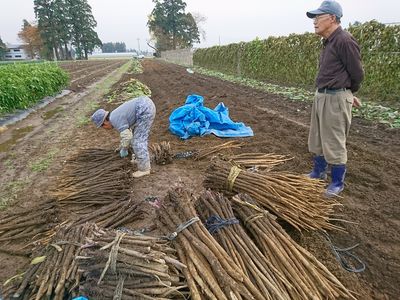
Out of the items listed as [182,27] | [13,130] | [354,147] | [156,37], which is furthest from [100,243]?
[156,37]

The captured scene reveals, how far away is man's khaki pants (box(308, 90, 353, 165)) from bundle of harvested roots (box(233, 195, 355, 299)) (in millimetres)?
1562

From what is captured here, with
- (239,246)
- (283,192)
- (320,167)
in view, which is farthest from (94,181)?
(320,167)

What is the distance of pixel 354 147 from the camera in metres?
6.18

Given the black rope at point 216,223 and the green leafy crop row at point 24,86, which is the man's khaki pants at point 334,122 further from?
the green leafy crop row at point 24,86

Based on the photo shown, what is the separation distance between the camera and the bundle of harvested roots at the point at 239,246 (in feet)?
8.14

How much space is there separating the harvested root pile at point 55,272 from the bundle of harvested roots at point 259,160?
2.76m

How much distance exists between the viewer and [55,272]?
266cm

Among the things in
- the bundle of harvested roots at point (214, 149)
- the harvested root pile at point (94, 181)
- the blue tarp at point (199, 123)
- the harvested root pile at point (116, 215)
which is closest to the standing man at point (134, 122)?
the harvested root pile at point (94, 181)

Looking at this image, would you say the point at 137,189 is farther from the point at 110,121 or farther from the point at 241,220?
the point at 241,220

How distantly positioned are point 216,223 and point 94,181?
255 centimetres

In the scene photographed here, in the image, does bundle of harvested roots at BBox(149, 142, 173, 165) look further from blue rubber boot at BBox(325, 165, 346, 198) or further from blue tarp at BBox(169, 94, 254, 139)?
blue rubber boot at BBox(325, 165, 346, 198)

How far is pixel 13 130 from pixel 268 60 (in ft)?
51.3

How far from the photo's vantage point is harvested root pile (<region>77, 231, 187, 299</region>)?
229 cm

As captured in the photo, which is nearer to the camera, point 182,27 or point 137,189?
point 137,189
